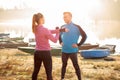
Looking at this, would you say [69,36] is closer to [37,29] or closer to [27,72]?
[37,29]

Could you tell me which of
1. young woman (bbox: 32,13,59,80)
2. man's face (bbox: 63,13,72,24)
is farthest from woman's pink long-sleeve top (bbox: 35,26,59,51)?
man's face (bbox: 63,13,72,24)

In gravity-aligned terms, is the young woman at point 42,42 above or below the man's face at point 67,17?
below

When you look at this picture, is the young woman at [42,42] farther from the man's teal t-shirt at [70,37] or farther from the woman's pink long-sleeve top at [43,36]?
the man's teal t-shirt at [70,37]

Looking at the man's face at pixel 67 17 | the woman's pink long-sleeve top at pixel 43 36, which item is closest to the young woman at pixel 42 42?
the woman's pink long-sleeve top at pixel 43 36

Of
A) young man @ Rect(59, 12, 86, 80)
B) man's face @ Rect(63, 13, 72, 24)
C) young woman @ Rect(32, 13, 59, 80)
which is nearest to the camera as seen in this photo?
young woman @ Rect(32, 13, 59, 80)

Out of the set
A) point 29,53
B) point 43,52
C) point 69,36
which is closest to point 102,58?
point 29,53

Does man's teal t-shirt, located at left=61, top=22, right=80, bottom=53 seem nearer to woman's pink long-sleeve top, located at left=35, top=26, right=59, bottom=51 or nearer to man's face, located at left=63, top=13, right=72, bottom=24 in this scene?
man's face, located at left=63, top=13, right=72, bottom=24

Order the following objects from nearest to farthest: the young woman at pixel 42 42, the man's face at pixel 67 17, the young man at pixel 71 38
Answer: the young woman at pixel 42 42 < the man's face at pixel 67 17 < the young man at pixel 71 38

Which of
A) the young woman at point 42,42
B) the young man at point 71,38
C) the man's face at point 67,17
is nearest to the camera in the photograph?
the young woman at point 42,42

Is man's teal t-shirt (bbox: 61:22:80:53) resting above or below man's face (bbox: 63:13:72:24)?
below

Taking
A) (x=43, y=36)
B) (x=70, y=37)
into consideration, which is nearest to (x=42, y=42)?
(x=43, y=36)

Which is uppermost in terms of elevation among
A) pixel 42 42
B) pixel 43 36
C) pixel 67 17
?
pixel 67 17

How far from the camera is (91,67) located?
19031mm

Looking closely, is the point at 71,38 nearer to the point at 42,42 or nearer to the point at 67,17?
the point at 67,17
